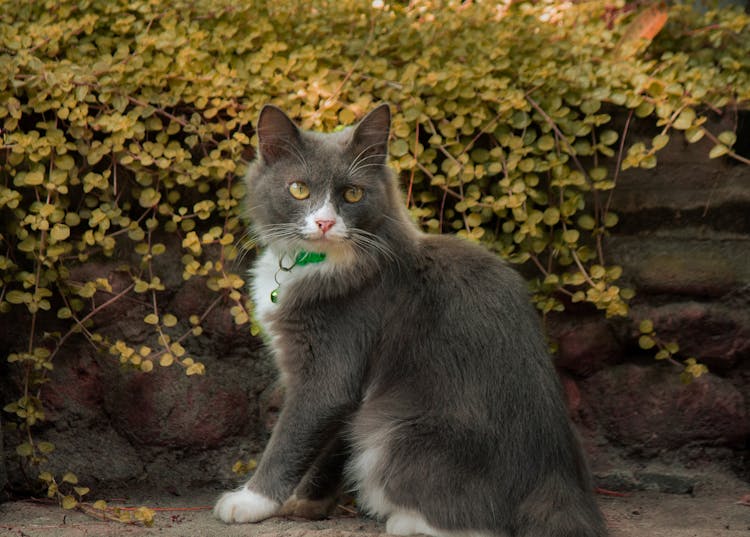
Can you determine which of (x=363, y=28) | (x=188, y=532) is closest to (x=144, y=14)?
(x=363, y=28)

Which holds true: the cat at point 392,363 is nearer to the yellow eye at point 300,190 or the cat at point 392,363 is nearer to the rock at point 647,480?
the yellow eye at point 300,190

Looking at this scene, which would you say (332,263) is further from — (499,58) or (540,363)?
(499,58)

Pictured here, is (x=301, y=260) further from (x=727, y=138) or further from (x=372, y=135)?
(x=727, y=138)

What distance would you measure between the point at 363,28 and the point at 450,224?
1.06 meters

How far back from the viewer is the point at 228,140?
3.84 m

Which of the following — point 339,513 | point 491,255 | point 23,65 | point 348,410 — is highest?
point 23,65

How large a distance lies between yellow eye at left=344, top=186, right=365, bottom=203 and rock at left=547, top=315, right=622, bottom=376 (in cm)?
123

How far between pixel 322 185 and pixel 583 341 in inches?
59.1

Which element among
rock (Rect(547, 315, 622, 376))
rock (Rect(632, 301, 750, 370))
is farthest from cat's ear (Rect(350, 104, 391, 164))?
rock (Rect(632, 301, 750, 370))

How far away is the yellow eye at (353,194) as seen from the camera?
331 centimetres

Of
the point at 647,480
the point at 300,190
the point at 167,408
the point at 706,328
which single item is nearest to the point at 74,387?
the point at 167,408

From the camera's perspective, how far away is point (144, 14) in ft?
13.5

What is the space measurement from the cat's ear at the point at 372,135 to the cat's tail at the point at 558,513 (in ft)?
4.28

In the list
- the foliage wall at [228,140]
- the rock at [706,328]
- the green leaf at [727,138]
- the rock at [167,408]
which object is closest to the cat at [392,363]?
the foliage wall at [228,140]
